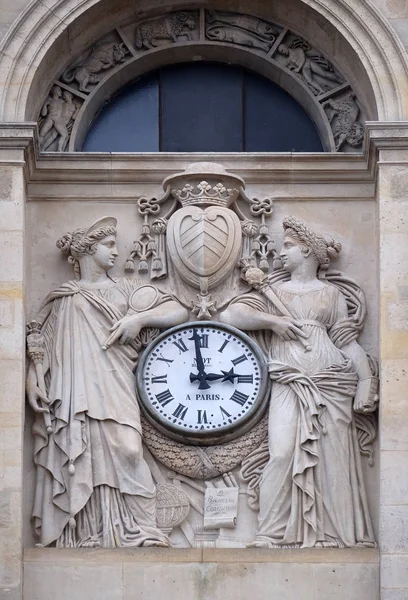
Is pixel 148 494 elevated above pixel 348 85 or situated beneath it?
situated beneath

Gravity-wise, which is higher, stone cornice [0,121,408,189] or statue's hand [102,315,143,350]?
stone cornice [0,121,408,189]

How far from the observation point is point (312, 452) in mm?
17766

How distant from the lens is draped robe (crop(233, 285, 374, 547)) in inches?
696

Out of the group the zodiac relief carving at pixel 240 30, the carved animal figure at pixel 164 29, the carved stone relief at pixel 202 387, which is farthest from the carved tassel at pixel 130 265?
the zodiac relief carving at pixel 240 30

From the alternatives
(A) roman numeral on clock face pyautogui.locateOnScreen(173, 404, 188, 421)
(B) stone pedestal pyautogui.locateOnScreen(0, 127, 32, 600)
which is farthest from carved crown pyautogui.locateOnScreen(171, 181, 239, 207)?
(A) roman numeral on clock face pyautogui.locateOnScreen(173, 404, 188, 421)

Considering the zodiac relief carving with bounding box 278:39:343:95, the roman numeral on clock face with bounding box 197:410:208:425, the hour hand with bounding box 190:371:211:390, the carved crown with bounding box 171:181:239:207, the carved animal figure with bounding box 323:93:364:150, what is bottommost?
the roman numeral on clock face with bounding box 197:410:208:425

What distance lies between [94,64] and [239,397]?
125 inches

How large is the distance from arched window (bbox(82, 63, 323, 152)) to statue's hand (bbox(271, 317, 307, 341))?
5.63 feet

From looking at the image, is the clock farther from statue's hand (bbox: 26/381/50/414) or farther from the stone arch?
the stone arch

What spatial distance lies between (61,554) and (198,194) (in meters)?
3.07

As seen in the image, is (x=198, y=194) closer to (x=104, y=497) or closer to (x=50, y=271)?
(x=50, y=271)

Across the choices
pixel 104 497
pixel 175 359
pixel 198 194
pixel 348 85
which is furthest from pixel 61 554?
pixel 348 85

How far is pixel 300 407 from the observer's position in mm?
17891

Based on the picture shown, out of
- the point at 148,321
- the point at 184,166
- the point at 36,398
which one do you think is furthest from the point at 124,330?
the point at 184,166
